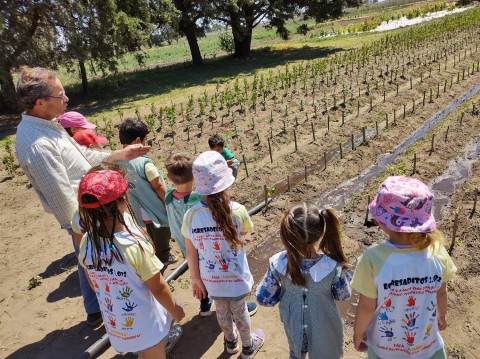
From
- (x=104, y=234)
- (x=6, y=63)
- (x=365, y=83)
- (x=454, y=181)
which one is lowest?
(x=454, y=181)

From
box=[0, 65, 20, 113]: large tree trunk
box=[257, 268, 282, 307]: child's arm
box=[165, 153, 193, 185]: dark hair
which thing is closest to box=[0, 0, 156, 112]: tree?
box=[0, 65, 20, 113]: large tree trunk

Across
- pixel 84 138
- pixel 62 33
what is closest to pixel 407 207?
pixel 84 138

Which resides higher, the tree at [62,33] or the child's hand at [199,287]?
the tree at [62,33]

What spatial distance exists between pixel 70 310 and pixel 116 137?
6.13m

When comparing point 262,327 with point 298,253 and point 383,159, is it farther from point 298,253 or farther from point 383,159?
point 383,159

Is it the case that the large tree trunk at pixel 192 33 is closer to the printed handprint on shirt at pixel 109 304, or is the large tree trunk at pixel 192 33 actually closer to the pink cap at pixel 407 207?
the printed handprint on shirt at pixel 109 304

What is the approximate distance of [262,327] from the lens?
11.2 feet

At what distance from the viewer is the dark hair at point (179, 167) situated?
116 inches

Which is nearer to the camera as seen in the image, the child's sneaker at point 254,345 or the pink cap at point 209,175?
the pink cap at point 209,175

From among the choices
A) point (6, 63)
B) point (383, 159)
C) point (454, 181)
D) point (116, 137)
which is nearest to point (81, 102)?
point (6, 63)

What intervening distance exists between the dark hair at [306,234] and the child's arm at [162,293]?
765mm

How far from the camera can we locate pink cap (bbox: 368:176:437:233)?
6.06 feet

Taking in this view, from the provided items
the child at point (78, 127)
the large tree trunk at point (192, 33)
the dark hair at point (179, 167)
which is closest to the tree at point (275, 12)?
the large tree trunk at point (192, 33)

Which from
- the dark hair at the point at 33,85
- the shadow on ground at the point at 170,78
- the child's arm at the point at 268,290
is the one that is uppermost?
the dark hair at the point at 33,85
